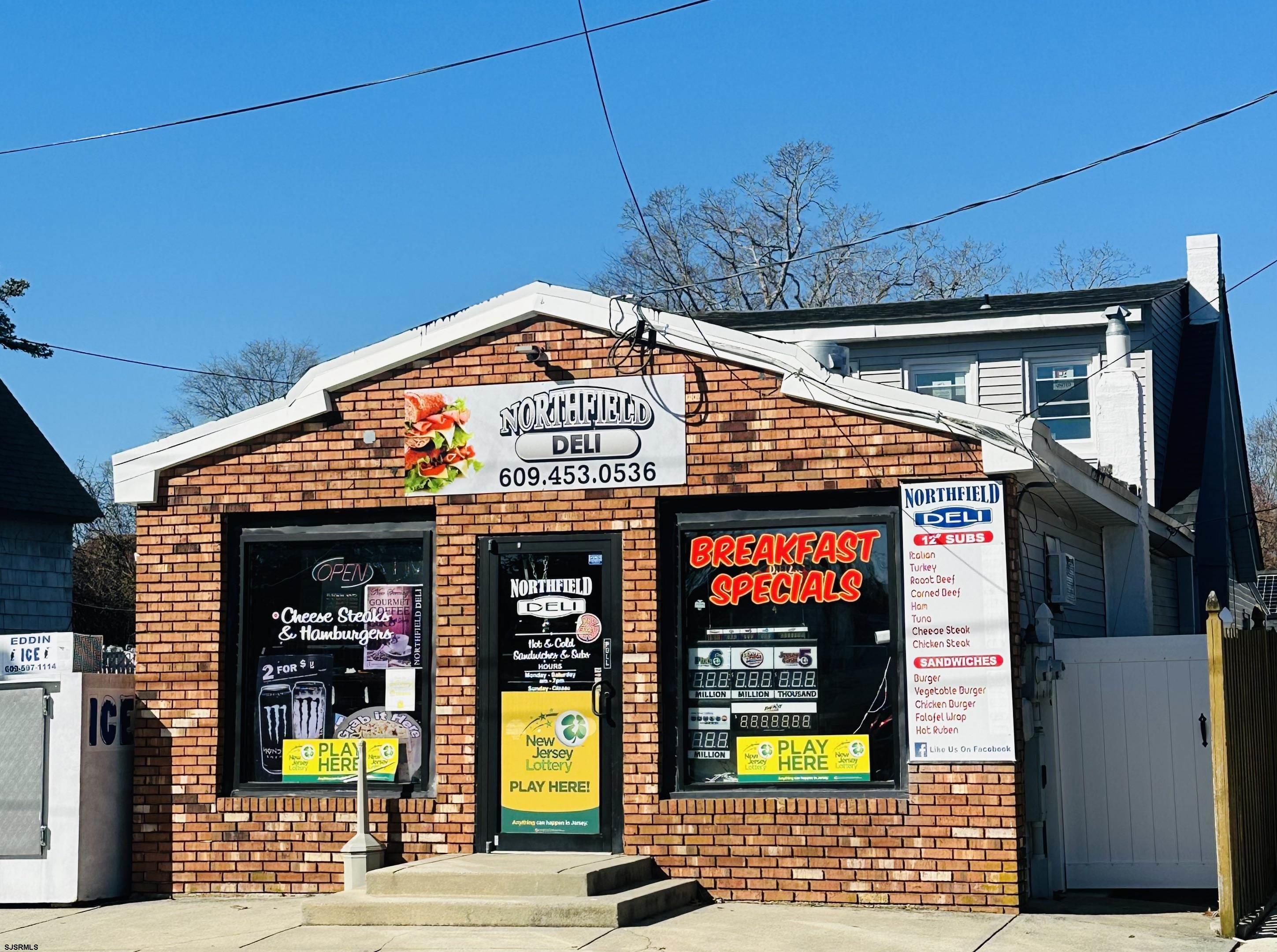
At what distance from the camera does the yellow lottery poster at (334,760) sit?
38.2ft

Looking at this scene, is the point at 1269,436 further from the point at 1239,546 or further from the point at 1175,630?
the point at 1175,630

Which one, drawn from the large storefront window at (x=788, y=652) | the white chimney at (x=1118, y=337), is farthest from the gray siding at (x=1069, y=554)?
the white chimney at (x=1118, y=337)

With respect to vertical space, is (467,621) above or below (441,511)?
below

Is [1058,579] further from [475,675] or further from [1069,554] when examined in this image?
[475,675]

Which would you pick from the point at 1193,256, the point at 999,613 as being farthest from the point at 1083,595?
the point at 1193,256

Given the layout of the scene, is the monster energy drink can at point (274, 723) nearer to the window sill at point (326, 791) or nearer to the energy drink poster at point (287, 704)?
the energy drink poster at point (287, 704)

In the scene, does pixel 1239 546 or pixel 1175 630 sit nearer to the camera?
pixel 1175 630

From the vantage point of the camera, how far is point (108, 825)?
11805 mm

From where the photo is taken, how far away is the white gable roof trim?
10602 millimetres

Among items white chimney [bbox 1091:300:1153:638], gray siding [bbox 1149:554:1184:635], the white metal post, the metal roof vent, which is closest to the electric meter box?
the white metal post

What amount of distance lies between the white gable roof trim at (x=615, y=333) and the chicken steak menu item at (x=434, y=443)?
1.27ft

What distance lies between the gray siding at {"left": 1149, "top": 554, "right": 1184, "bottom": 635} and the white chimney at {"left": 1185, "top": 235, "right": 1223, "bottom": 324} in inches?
223

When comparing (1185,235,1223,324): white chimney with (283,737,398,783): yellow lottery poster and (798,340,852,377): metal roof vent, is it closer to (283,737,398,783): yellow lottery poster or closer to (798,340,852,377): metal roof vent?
(798,340,852,377): metal roof vent

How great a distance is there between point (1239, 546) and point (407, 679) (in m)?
15.2
